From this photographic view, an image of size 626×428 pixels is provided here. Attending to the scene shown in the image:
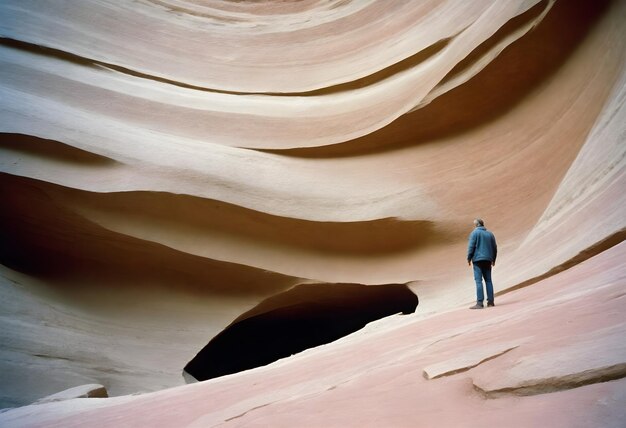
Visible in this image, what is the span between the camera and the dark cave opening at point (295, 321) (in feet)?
30.8

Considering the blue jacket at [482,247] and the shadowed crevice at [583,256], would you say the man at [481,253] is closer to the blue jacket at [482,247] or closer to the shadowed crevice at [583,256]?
the blue jacket at [482,247]

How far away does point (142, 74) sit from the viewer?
11398mm

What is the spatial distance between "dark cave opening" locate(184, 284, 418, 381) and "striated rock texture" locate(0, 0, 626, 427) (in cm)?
21

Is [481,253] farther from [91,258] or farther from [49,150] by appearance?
[49,150]

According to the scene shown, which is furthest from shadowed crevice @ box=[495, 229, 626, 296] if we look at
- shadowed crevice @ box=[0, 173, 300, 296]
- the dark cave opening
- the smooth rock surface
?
shadowed crevice @ box=[0, 173, 300, 296]

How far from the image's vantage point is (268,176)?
9.49 m

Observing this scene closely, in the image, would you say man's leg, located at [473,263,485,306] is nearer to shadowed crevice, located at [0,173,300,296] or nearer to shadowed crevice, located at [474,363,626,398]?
shadowed crevice, located at [474,363,626,398]

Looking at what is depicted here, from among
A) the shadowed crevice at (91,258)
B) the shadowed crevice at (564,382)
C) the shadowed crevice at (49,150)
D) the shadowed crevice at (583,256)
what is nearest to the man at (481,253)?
the shadowed crevice at (583,256)

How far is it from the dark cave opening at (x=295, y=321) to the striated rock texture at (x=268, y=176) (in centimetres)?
21

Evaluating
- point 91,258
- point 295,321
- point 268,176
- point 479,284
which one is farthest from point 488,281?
point 295,321

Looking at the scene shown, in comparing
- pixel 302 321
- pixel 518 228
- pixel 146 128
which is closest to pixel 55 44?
pixel 146 128

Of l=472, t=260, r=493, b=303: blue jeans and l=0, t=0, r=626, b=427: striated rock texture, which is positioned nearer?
l=472, t=260, r=493, b=303: blue jeans

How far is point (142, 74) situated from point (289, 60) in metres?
3.00

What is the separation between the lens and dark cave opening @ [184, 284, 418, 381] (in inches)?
370
